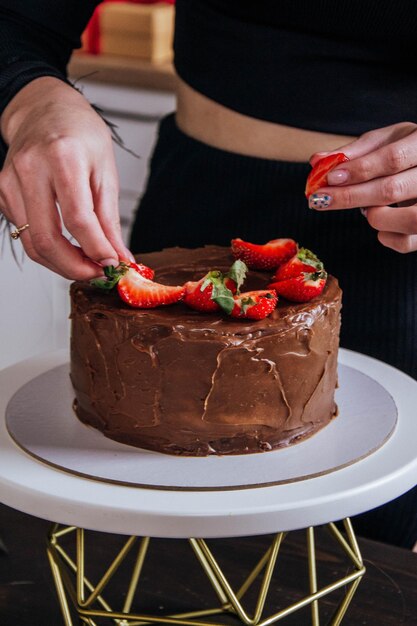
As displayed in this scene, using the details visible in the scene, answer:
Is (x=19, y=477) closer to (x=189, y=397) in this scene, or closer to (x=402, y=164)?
(x=189, y=397)

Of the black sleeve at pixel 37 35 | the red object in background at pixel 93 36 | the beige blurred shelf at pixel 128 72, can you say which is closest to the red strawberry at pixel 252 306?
the black sleeve at pixel 37 35

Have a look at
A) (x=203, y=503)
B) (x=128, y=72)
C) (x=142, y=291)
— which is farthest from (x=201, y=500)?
(x=128, y=72)

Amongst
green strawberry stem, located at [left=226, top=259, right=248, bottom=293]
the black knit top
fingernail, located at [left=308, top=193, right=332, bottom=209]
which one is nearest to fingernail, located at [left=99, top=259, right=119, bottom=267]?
green strawberry stem, located at [left=226, top=259, right=248, bottom=293]

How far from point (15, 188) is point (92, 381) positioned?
242 mm

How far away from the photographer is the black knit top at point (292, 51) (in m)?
1.35

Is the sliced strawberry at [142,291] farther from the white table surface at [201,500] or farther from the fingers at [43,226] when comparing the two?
the white table surface at [201,500]

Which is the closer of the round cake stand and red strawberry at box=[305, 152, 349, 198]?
the round cake stand

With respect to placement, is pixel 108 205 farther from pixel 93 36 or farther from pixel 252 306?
pixel 93 36

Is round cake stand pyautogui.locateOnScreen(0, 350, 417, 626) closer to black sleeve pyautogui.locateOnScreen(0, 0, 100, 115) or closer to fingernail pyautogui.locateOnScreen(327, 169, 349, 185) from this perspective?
fingernail pyautogui.locateOnScreen(327, 169, 349, 185)

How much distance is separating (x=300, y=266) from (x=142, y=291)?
0.21 metres

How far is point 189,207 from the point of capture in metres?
1.57

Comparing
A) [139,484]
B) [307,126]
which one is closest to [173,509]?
[139,484]

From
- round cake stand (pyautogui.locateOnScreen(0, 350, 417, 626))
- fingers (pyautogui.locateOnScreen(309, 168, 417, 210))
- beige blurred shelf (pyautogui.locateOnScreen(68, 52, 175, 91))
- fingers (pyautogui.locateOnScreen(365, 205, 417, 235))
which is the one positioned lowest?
beige blurred shelf (pyautogui.locateOnScreen(68, 52, 175, 91))

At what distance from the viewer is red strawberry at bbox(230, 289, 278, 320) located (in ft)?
3.38
